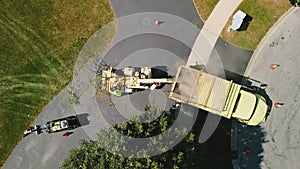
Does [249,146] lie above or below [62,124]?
below

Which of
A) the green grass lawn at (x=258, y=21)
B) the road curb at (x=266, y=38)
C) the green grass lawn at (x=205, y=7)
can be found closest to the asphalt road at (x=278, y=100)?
the road curb at (x=266, y=38)

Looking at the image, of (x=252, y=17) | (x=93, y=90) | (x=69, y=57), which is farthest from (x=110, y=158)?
(x=252, y=17)

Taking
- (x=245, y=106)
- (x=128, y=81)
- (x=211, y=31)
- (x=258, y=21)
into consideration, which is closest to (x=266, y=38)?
(x=258, y=21)

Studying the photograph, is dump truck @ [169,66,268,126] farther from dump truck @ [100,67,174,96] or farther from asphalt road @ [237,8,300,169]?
asphalt road @ [237,8,300,169]

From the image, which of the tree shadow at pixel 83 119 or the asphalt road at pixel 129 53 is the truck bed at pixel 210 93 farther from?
the tree shadow at pixel 83 119

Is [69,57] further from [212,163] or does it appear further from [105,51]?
[212,163]

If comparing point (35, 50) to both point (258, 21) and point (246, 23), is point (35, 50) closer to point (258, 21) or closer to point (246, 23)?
point (246, 23)

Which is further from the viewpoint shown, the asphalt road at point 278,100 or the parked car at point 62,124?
the parked car at point 62,124
